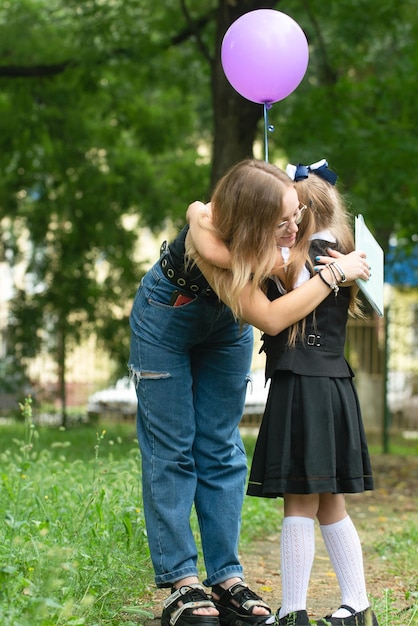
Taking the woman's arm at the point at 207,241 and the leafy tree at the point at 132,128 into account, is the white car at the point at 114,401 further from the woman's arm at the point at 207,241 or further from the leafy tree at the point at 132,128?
the woman's arm at the point at 207,241

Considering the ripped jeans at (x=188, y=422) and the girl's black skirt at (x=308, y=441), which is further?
the ripped jeans at (x=188, y=422)

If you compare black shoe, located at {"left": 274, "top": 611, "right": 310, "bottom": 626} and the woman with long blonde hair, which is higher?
the woman with long blonde hair

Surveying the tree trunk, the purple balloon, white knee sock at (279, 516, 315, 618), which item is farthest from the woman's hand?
the tree trunk

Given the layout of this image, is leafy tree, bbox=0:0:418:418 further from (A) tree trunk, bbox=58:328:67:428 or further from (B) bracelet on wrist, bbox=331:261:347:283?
(B) bracelet on wrist, bbox=331:261:347:283

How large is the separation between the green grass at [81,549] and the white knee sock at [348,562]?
164mm

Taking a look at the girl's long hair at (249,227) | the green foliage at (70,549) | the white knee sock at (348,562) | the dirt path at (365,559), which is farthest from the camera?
the dirt path at (365,559)

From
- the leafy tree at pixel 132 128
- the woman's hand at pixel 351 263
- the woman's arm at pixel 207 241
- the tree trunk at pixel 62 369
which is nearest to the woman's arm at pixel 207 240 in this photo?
the woman's arm at pixel 207 241

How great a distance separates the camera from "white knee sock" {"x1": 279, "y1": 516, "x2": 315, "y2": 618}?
316cm

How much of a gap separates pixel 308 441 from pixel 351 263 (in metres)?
0.61

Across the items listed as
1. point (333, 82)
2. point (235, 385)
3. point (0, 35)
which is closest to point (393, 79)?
point (333, 82)

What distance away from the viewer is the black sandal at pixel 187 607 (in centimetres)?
324

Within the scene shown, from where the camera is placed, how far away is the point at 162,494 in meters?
3.37

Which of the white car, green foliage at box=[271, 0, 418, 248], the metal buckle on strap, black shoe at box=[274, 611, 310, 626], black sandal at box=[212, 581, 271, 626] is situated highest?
green foliage at box=[271, 0, 418, 248]

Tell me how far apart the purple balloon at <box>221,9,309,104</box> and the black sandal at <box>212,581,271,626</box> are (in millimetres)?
1935
